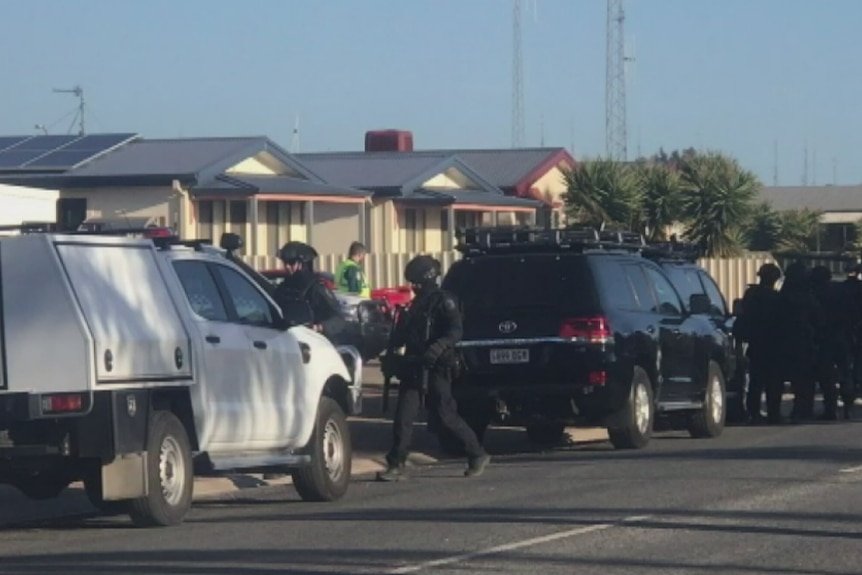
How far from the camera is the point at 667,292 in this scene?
19.5m

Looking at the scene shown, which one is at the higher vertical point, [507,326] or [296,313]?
[296,313]

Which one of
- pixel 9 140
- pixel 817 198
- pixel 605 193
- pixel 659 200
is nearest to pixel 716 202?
pixel 659 200

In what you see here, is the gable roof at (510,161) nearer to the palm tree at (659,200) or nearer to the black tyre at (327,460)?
the palm tree at (659,200)

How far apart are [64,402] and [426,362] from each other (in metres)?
4.52

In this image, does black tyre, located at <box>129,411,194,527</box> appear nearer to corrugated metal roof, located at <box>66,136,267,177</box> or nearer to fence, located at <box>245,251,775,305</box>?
fence, located at <box>245,251,775,305</box>

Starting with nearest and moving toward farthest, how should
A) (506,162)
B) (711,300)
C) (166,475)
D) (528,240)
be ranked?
(166,475) < (528,240) < (711,300) < (506,162)

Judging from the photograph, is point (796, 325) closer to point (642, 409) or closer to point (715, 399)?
point (715, 399)

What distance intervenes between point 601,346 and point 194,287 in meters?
5.32

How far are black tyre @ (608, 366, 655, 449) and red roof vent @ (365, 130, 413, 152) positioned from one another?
114 feet

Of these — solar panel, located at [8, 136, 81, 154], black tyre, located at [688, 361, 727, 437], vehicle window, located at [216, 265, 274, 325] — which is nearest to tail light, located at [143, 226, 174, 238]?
vehicle window, located at [216, 265, 274, 325]

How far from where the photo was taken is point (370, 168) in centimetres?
4641

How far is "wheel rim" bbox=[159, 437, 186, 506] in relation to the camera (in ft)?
40.5

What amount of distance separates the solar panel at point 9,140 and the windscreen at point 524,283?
24.6 metres

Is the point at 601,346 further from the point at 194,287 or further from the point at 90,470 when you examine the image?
the point at 90,470
